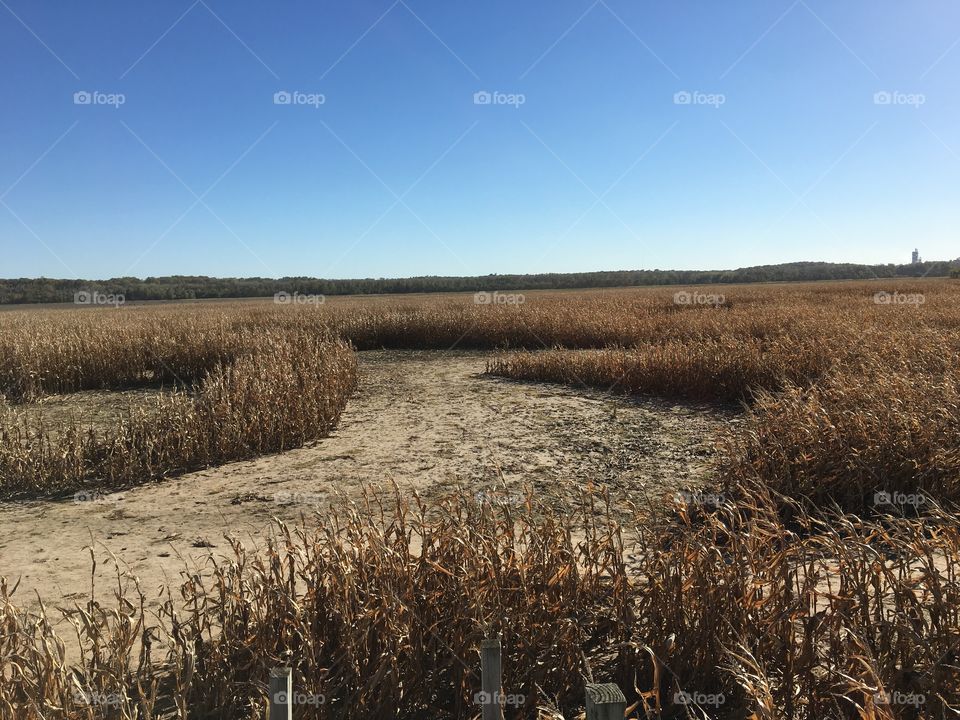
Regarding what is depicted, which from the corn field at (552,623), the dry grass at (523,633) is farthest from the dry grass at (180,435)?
the dry grass at (523,633)

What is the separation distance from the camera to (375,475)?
217 inches

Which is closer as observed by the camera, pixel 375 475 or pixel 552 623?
pixel 552 623

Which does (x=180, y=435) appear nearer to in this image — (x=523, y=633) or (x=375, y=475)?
(x=375, y=475)

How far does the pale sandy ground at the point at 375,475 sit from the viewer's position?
13.2 feet

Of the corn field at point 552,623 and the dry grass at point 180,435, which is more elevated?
the dry grass at point 180,435

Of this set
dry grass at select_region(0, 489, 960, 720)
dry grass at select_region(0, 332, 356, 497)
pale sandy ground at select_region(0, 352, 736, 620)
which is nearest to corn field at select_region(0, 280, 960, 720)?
dry grass at select_region(0, 489, 960, 720)

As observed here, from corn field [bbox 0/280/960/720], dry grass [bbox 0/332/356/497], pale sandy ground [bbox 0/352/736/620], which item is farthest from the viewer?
dry grass [bbox 0/332/356/497]

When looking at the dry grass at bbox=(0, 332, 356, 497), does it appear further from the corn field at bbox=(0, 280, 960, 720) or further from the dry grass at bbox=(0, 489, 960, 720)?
the dry grass at bbox=(0, 489, 960, 720)

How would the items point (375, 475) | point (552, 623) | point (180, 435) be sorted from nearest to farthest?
1. point (552, 623)
2. point (375, 475)
3. point (180, 435)

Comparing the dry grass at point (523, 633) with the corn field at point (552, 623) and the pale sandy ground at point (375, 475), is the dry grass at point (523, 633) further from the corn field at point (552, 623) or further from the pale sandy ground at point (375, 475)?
the pale sandy ground at point (375, 475)

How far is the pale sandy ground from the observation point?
402cm

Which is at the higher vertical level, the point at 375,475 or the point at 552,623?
the point at 375,475

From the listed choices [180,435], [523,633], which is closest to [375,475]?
[180,435]

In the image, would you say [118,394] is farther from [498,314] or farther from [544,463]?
[498,314]
